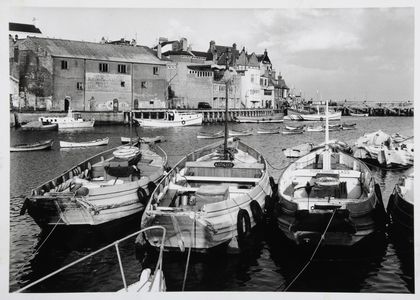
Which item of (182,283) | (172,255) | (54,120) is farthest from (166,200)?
(54,120)

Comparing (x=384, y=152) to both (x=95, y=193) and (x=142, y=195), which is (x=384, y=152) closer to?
(x=142, y=195)

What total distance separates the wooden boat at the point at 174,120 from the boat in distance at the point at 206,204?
63.1 feet

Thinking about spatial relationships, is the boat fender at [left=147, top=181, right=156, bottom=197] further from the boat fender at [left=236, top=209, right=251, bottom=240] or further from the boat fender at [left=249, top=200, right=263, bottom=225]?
the boat fender at [left=236, top=209, right=251, bottom=240]

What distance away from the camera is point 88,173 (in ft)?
26.7

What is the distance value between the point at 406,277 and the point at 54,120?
20.2 m

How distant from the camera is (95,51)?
2517cm

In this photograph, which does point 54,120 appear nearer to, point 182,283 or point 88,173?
point 88,173

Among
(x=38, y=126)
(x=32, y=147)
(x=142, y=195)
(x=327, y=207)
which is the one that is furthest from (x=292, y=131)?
(x=327, y=207)

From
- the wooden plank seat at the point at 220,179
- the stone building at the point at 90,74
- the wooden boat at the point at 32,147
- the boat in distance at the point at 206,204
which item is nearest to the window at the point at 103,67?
the stone building at the point at 90,74

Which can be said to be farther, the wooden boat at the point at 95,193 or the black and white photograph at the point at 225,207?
the wooden boat at the point at 95,193

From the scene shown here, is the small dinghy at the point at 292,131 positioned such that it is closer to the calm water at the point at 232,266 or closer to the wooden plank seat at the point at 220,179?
the wooden plank seat at the point at 220,179

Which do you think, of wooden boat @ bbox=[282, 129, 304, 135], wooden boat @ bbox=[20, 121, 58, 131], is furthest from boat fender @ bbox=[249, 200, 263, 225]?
wooden boat @ bbox=[282, 129, 304, 135]

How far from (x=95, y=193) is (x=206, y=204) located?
184 cm

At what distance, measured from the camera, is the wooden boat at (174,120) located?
89.2 feet
